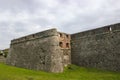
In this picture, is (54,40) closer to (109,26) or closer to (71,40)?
(71,40)

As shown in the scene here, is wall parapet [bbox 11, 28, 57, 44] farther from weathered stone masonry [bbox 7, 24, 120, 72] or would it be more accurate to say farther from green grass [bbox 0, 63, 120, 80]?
green grass [bbox 0, 63, 120, 80]

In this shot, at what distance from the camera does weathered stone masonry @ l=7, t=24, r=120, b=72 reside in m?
20.3

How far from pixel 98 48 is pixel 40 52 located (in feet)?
22.5

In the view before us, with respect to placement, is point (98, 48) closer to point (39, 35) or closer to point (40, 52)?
Answer: point (40, 52)

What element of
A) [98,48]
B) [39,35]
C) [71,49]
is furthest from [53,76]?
[71,49]

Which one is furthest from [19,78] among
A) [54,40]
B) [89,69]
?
[89,69]

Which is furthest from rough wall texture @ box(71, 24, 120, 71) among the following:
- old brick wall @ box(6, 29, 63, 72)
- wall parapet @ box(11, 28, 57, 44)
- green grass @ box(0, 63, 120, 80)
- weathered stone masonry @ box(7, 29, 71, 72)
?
wall parapet @ box(11, 28, 57, 44)

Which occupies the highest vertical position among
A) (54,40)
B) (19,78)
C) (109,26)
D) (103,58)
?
(109,26)

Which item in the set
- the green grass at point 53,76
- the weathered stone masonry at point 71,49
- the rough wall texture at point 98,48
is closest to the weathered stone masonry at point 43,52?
the weathered stone masonry at point 71,49

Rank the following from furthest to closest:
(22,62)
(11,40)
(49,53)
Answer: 1. (11,40)
2. (22,62)
3. (49,53)

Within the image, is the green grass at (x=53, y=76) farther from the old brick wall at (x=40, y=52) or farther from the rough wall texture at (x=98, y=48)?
the old brick wall at (x=40, y=52)

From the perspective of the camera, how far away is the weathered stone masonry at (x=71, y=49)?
20328 millimetres

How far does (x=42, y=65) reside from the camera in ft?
71.3

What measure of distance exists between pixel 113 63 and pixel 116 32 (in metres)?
3.30
